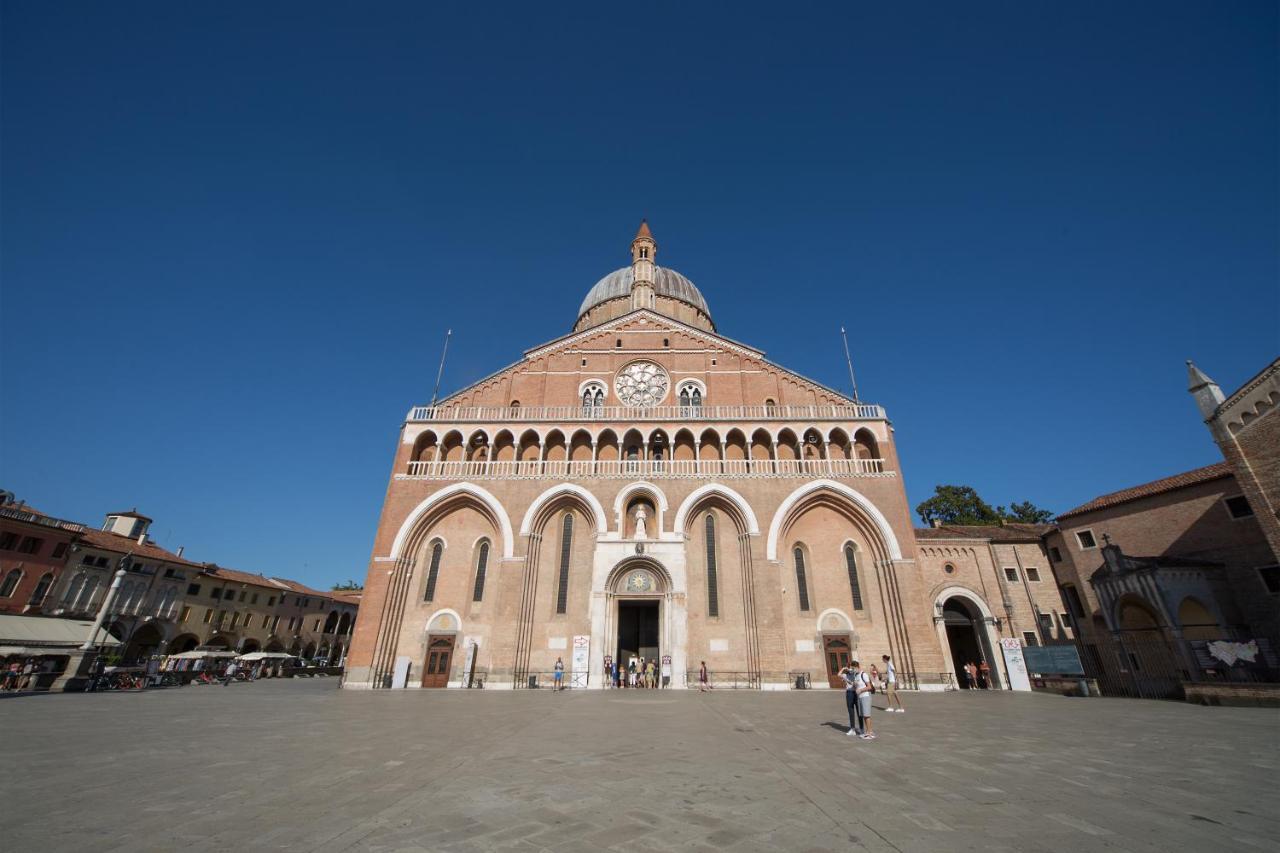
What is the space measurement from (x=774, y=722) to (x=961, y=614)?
1908 centimetres

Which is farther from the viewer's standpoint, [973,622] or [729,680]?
[973,622]

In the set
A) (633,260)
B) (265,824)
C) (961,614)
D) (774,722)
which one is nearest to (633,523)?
(774,722)

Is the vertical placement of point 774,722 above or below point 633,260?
below

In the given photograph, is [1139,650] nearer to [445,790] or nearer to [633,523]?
[633,523]

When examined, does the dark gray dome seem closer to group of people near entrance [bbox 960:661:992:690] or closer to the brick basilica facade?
the brick basilica facade

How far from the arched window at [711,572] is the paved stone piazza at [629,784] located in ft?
36.3

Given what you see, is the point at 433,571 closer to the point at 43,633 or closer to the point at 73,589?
the point at 43,633

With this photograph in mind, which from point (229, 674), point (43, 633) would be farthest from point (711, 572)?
point (43, 633)

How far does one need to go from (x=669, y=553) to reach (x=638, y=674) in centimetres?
534

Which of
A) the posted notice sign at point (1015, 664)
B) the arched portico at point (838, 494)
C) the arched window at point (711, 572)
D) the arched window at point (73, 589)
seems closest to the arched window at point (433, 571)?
the arched window at point (711, 572)

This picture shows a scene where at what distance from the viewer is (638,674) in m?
22.3

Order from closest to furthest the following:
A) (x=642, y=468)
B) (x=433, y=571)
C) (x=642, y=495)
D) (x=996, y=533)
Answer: (x=433, y=571) → (x=642, y=495) → (x=642, y=468) → (x=996, y=533)

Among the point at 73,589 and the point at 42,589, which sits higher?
the point at 73,589

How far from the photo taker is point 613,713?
42.0 ft
